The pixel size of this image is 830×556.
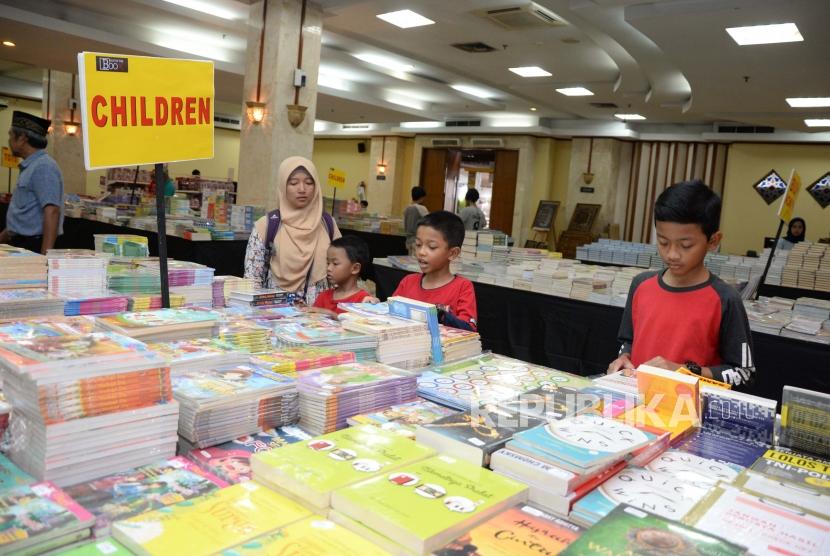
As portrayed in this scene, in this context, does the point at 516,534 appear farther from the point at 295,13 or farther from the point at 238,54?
the point at 238,54

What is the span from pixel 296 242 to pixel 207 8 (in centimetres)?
642

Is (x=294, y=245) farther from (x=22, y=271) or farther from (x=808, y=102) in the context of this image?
(x=808, y=102)

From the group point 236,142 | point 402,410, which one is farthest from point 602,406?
point 236,142

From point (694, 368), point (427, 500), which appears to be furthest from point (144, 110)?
point (694, 368)

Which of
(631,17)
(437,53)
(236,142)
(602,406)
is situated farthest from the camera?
(236,142)

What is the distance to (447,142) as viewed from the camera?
1659cm

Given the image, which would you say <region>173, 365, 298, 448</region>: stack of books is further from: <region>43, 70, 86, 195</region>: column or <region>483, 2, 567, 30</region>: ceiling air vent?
<region>43, 70, 86, 195</region>: column

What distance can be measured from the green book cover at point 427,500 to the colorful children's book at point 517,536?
2 cm

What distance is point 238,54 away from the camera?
36.3 ft

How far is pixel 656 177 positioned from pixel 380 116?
6.71 meters

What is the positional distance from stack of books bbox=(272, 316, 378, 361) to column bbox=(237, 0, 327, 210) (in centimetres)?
547

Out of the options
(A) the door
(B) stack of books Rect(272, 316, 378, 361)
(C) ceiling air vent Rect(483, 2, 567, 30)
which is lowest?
(B) stack of books Rect(272, 316, 378, 361)

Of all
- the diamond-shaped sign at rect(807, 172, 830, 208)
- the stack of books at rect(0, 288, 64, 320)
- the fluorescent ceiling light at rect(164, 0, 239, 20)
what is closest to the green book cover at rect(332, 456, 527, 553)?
the stack of books at rect(0, 288, 64, 320)

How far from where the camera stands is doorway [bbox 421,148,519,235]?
52.9 feet
